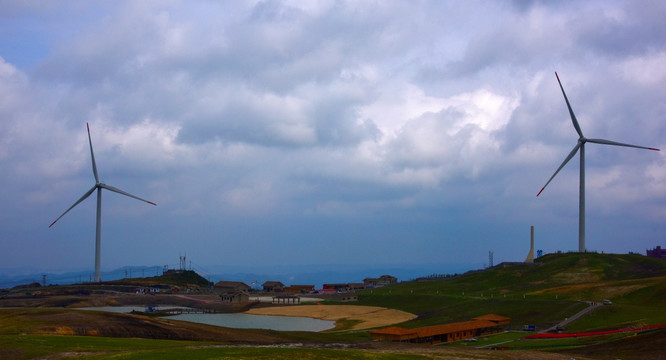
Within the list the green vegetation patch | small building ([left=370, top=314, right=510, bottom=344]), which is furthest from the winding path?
the green vegetation patch

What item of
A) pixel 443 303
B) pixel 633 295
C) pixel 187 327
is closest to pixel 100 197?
pixel 443 303

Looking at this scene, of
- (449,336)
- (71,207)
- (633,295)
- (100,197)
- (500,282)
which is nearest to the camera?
(449,336)

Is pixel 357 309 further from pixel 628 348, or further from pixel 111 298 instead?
pixel 628 348

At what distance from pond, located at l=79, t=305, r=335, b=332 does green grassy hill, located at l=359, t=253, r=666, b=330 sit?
18.5 metres

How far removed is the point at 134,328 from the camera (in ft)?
217

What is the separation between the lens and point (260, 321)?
116m

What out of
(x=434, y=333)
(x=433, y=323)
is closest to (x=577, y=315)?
(x=433, y=323)

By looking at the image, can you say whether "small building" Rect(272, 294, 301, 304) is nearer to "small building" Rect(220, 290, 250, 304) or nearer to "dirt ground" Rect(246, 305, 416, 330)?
"small building" Rect(220, 290, 250, 304)

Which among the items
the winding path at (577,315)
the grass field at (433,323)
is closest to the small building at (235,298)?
the grass field at (433,323)

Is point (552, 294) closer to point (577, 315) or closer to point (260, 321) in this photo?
point (577, 315)

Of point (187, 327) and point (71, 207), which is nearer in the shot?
point (187, 327)

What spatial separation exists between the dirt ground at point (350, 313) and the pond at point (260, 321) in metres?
5.28

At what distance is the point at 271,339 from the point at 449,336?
23.5 meters

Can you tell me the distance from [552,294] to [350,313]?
42.0 metres
